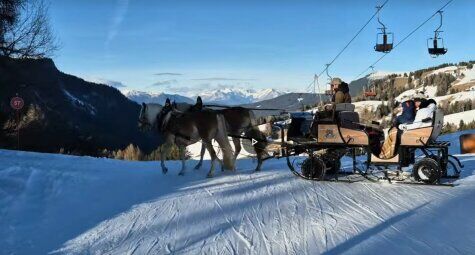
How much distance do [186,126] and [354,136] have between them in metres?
4.09

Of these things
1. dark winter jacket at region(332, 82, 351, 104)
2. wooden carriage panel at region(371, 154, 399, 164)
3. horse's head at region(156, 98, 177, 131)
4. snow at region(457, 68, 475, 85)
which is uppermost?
snow at region(457, 68, 475, 85)

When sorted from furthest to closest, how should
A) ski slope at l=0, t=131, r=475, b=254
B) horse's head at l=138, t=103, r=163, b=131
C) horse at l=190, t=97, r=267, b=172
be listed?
horse at l=190, t=97, r=267, b=172 → horse's head at l=138, t=103, r=163, b=131 → ski slope at l=0, t=131, r=475, b=254

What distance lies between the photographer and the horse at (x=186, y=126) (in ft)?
40.3

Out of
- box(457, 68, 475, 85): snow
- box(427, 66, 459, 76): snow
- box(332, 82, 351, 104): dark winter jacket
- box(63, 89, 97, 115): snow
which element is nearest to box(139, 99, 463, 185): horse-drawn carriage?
box(332, 82, 351, 104): dark winter jacket

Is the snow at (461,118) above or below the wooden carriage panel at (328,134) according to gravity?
above

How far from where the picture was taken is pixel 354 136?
35.3 ft

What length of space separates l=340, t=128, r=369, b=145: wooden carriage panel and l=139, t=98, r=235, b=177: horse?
3155 millimetres

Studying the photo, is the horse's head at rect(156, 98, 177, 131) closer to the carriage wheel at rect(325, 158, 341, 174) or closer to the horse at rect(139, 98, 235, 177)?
the horse at rect(139, 98, 235, 177)

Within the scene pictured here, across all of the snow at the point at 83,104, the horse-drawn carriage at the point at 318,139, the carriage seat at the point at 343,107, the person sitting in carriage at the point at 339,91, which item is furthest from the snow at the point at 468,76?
the carriage seat at the point at 343,107

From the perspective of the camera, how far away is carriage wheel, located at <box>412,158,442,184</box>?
1009 centimetres

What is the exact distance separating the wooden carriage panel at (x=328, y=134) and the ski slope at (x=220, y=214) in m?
0.98

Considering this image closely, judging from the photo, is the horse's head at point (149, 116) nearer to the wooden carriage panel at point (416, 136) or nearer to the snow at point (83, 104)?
the wooden carriage panel at point (416, 136)

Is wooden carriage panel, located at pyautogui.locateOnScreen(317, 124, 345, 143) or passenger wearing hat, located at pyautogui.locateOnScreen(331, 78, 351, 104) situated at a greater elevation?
passenger wearing hat, located at pyautogui.locateOnScreen(331, 78, 351, 104)

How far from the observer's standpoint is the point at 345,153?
11.3m
